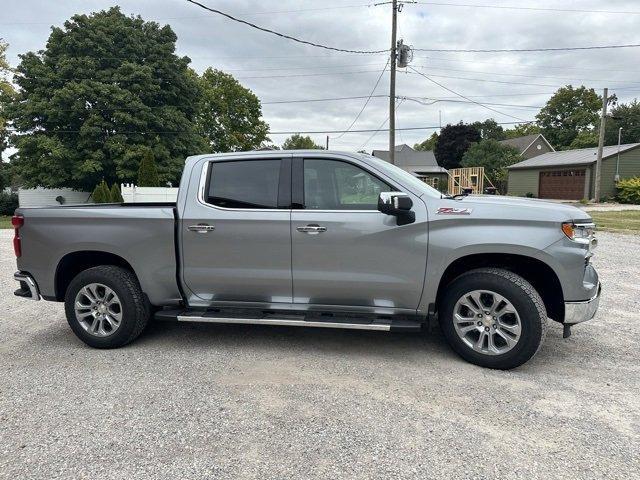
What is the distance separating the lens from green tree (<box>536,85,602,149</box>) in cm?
6331

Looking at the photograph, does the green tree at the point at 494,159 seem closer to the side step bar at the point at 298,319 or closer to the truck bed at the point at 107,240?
the side step bar at the point at 298,319

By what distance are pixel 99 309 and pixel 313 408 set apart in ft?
8.13

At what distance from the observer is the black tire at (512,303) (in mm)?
3572

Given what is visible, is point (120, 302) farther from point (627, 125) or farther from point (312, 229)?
point (627, 125)

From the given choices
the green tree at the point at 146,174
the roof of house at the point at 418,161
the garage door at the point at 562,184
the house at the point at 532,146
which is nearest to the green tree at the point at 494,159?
the garage door at the point at 562,184

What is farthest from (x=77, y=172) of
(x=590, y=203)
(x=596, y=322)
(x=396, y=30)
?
(x=590, y=203)

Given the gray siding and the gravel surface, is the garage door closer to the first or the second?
the gray siding

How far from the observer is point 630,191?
2902cm

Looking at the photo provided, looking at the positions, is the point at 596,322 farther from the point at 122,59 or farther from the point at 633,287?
the point at 122,59

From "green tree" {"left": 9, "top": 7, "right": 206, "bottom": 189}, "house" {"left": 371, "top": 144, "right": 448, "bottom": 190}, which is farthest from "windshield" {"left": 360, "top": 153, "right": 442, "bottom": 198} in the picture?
"house" {"left": 371, "top": 144, "right": 448, "bottom": 190}

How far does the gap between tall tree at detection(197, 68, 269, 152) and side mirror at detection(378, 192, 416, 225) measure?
41593mm

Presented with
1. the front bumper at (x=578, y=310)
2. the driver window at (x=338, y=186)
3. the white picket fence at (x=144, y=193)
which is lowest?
the front bumper at (x=578, y=310)

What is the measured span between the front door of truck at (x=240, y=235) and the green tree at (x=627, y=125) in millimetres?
64655

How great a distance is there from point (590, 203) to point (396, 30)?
18.0 m
